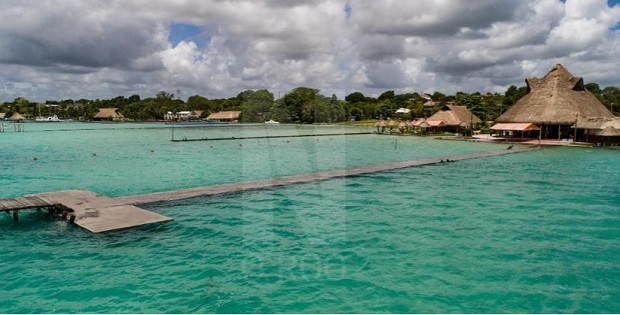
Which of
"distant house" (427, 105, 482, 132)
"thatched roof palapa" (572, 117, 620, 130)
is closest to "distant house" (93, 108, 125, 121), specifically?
"distant house" (427, 105, 482, 132)

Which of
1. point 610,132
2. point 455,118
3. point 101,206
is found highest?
point 455,118

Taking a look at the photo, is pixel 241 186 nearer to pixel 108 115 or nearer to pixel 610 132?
pixel 610 132

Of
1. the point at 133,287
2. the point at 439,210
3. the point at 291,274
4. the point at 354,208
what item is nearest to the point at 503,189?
the point at 439,210

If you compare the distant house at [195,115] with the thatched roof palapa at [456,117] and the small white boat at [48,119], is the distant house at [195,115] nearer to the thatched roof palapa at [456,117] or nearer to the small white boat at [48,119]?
the small white boat at [48,119]

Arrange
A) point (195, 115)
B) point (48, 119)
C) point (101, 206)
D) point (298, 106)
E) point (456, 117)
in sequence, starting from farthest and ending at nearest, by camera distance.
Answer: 1. point (195, 115)
2. point (48, 119)
3. point (298, 106)
4. point (456, 117)
5. point (101, 206)

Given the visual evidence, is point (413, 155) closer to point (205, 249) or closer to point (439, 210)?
point (439, 210)

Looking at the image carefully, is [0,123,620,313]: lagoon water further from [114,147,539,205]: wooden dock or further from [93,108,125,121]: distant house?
[93,108,125,121]: distant house

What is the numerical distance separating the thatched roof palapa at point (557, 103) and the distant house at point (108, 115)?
108 m

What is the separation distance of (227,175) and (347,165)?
7300 millimetres

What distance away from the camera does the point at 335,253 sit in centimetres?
886

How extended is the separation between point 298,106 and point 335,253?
8786 cm

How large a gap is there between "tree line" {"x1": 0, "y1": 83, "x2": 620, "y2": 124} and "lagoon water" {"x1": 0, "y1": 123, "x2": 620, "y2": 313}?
47.5 metres

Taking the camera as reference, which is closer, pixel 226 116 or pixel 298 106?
pixel 298 106

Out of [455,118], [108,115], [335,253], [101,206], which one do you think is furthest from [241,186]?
[108,115]
